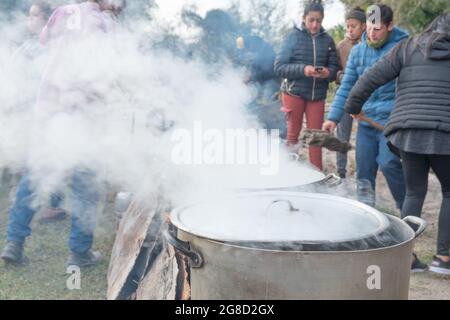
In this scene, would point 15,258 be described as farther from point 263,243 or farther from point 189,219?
point 263,243

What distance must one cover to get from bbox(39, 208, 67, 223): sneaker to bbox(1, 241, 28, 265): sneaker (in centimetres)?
103

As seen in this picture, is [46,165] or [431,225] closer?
[46,165]

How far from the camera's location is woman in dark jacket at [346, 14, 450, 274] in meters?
3.32

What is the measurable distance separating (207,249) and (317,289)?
462 mm

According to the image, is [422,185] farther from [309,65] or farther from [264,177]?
[309,65]

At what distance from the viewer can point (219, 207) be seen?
2564 millimetres

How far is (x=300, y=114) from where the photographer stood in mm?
5535

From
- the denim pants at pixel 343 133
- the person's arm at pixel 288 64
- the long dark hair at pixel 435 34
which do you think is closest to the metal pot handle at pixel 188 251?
the long dark hair at pixel 435 34

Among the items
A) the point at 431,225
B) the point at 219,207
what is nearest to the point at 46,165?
the point at 219,207

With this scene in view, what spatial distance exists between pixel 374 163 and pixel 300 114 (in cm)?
138

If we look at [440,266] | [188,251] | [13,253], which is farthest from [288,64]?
[188,251]

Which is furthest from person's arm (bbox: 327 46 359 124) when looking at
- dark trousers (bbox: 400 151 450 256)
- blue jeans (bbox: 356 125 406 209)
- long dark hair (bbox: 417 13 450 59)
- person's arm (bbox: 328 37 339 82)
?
person's arm (bbox: 328 37 339 82)

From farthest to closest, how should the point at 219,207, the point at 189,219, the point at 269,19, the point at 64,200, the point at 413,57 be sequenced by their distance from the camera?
the point at 269,19 → the point at 64,200 → the point at 413,57 → the point at 219,207 → the point at 189,219
